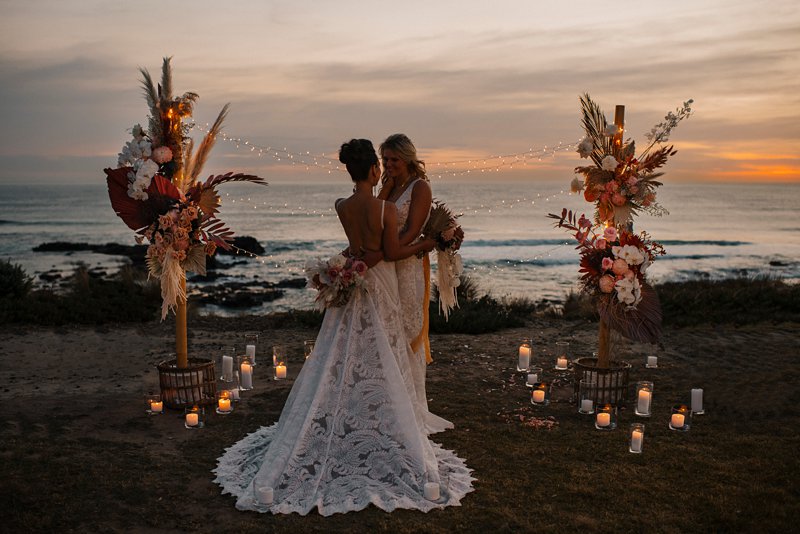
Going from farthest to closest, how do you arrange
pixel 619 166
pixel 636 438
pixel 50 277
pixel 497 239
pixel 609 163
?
pixel 497 239, pixel 50 277, pixel 619 166, pixel 609 163, pixel 636 438

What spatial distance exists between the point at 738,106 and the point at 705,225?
2564 cm

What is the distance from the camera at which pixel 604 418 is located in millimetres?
6266

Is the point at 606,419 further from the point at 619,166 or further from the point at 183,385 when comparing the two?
the point at 183,385

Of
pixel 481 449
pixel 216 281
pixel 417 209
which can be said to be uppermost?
pixel 417 209

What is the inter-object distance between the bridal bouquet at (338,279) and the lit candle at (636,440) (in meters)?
2.62

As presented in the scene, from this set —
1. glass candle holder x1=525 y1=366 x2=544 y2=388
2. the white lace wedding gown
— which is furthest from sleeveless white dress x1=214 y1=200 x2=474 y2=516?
glass candle holder x1=525 y1=366 x2=544 y2=388

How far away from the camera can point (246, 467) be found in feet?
17.1

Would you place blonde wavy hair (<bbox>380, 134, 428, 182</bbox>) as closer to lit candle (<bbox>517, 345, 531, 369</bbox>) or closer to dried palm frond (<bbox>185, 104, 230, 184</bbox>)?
dried palm frond (<bbox>185, 104, 230, 184</bbox>)

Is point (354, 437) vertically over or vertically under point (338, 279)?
under

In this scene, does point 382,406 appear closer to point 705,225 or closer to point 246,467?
point 246,467

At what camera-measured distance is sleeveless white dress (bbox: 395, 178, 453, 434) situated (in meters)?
5.56

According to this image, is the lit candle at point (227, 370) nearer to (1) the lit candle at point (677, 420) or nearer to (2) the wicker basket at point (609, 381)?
(2) the wicker basket at point (609, 381)

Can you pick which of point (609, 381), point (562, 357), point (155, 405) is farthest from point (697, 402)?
point (155, 405)

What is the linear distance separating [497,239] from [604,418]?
102 ft
